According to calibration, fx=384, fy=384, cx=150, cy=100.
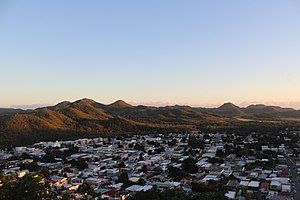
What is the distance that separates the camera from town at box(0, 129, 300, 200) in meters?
22.7

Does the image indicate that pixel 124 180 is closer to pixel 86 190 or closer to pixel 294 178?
pixel 86 190

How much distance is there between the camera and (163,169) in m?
31.0

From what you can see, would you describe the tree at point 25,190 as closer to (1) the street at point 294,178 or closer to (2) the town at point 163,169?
(2) the town at point 163,169

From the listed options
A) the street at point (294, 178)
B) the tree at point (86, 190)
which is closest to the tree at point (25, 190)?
the tree at point (86, 190)

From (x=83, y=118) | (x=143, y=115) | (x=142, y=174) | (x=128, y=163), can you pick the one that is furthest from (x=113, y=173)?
(x=143, y=115)

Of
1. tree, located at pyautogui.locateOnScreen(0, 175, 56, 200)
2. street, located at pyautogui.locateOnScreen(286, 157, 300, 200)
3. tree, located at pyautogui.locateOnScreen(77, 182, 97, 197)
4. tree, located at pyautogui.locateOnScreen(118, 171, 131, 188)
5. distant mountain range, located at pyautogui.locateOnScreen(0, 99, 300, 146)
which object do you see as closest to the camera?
tree, located at pyautogui.locateOnScreen(0, 175, 56, 200)

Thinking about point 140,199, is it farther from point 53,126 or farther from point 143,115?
point 143,115

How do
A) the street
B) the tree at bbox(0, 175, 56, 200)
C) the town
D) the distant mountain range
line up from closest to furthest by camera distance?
the tree at bbox(0, 175, 56, 200) < the town < the street < the distant mountain range

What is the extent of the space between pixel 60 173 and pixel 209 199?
636 inches

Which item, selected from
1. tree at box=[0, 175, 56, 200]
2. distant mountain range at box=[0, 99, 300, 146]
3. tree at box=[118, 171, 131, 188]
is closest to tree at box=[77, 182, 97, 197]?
tree at box=[118, 171, 131, 188]

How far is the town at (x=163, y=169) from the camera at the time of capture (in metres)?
22.7

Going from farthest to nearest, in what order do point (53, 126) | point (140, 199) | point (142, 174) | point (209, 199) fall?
point (53, 126), point (142, 174), point (140, 199), point (209, 199)

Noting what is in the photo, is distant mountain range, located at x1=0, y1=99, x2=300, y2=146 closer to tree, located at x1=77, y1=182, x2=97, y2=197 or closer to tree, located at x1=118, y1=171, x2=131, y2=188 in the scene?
tree, located at x1=118, y1=171, x2=131, y2=188

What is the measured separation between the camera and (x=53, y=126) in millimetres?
61375
